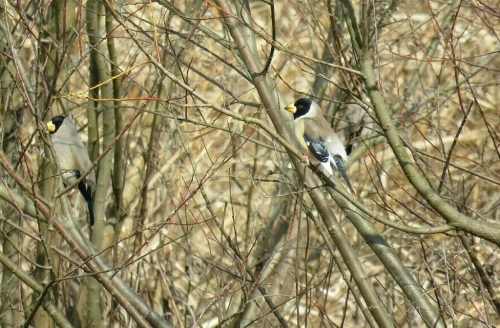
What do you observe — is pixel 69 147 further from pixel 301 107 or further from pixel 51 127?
pixel 301 107

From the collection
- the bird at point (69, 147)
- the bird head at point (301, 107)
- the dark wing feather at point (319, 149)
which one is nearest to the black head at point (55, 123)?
the bird at point (69, 147)

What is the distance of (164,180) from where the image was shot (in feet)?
21.9

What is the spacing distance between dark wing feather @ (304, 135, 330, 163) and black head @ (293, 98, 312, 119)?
12.0 inches

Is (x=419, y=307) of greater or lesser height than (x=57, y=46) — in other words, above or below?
below

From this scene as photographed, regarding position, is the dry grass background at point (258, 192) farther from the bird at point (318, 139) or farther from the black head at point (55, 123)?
the bird at point (318, 139)

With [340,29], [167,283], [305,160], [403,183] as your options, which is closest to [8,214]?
[167,283]

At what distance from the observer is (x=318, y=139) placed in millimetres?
5746

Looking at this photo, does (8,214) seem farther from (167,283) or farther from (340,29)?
(340,29)

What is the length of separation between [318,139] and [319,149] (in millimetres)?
108

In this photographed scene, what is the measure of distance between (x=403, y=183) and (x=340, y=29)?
382cm

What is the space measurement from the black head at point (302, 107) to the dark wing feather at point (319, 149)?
1.00 ft

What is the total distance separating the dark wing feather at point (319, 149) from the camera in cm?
560

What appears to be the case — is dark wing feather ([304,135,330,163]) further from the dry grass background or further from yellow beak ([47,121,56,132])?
yellow beak ([47,121,56,132])

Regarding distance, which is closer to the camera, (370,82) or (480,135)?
(370,82)
